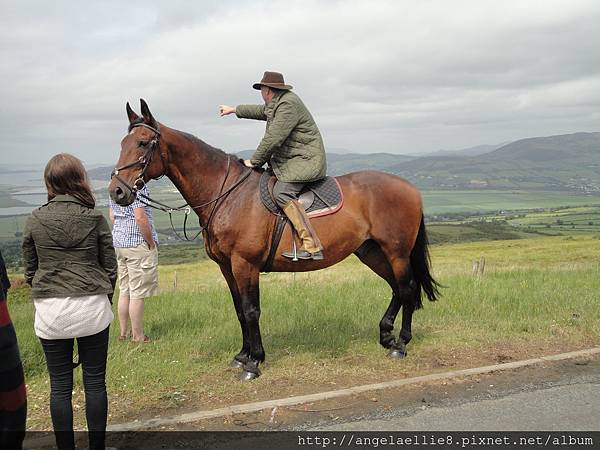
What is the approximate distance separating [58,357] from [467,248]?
187 feet

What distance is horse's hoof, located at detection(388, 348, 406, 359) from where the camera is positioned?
→ 6.33 m

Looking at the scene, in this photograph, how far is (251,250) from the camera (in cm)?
566

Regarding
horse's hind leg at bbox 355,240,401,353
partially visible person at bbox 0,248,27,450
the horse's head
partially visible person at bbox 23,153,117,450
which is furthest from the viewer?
horse's hind leg at bbox 355,240,401,353

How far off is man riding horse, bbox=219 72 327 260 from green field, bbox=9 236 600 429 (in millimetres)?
1514

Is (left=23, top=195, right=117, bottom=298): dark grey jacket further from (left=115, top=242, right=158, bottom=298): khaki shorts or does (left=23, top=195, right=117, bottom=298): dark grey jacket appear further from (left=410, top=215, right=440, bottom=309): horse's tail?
(left=410, top=215, right=440, bottom=309): horse's tail

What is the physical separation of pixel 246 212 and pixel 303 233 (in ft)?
2.32

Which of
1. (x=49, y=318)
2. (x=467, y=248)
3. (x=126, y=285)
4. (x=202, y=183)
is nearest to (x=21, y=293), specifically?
(x=126, y=285)

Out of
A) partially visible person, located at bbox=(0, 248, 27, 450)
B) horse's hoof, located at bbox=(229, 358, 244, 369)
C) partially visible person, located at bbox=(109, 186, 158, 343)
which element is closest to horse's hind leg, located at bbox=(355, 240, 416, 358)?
horse's hoof, located at bbox=(229, 358, 244, 369)

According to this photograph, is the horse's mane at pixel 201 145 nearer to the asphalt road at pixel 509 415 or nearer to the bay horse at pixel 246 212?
the bay horse at pixel 246 212

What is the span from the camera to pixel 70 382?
372 cm

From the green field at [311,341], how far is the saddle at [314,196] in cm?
190

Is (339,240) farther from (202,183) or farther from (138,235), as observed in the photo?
(138,235)

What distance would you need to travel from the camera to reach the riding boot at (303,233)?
5.68 metres

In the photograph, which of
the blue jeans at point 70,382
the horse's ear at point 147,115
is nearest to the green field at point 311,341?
the blue jeans at point 70,382
